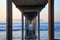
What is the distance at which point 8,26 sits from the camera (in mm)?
4520

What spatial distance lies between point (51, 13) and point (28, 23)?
63.0ft

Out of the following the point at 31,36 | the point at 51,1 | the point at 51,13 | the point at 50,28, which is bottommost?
the point at 31,36

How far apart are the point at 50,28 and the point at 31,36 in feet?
48.2

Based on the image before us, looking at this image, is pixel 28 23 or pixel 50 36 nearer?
pixel 50 36

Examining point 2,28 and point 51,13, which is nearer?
point 51,13

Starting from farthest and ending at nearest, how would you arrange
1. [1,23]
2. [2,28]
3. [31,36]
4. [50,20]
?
1. [1,23]
2. [2,28]
3. [31,36]
4. [50,20]

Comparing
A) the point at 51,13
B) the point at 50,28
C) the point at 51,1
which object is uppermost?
the point at 51,1

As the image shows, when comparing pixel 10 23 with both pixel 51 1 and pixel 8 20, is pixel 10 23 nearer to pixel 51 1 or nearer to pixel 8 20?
pixel 8 20

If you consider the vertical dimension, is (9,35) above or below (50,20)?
below

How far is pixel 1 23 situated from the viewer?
40344 mm

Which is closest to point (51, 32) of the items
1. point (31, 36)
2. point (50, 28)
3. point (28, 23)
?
point (50, 28)

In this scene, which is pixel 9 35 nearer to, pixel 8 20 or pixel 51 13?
pixel 8 20

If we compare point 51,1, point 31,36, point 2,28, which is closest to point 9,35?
point 51,1

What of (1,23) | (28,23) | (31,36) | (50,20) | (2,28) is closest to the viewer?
(50,20)
